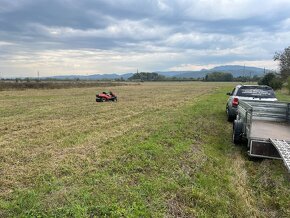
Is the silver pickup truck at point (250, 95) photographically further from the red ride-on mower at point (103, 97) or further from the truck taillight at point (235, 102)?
the red ride-on mower at point (103, 97)

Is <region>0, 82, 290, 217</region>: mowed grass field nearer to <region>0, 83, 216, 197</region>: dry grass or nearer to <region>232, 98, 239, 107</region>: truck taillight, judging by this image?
<region>0, 83, 216, 197</region>: dry grass

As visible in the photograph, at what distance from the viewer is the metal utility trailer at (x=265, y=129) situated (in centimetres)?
703

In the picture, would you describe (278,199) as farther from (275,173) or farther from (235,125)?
(235,125)

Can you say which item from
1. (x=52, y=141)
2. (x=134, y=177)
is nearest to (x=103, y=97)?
(x=52, y=141)

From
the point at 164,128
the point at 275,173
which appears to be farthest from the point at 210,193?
the point at 164,128

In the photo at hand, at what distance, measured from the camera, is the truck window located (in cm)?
1349

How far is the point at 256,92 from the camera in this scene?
1361 centimetres

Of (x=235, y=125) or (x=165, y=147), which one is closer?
(x=165, y=147)

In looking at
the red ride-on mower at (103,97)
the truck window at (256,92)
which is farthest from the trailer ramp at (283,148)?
the red ride-on mower at (103,97)

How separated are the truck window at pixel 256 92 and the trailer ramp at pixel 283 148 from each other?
22.4 feet

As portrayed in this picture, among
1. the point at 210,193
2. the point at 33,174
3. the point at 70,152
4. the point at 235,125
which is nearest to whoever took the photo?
the point at 210,193

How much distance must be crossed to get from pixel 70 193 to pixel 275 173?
447cm

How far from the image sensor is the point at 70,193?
16.4ft

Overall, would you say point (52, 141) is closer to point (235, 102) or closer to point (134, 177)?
point (134, 177)
